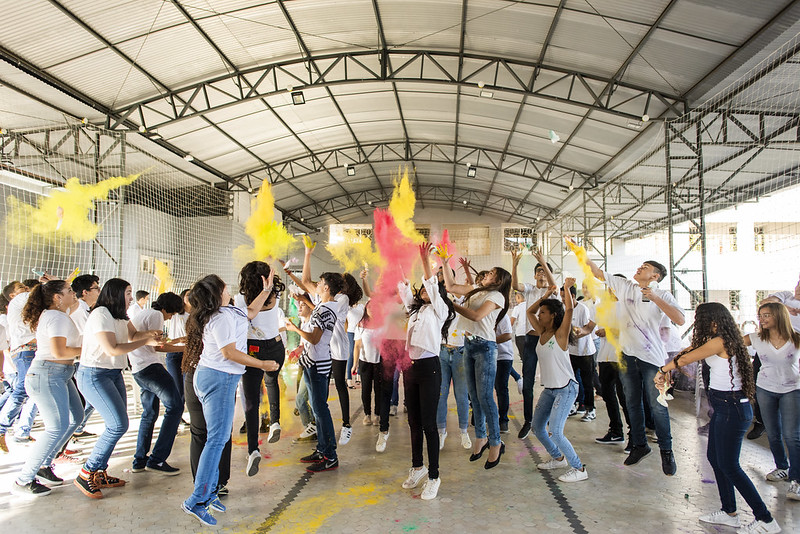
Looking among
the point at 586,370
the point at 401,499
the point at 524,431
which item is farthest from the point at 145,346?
the point at 586,370

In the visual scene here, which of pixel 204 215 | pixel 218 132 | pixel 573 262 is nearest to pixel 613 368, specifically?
pixel 218 132

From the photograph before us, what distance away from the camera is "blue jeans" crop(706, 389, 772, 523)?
119 inches

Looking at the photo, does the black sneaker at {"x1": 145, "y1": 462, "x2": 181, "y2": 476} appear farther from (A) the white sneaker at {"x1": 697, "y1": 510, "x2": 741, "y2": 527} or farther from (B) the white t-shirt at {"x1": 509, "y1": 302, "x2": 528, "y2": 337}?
(B) the white t-shirt at {"x1": 509, "y1": 302, "x2": 528, "y2": 337}

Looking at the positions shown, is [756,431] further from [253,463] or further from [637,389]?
[253,463]

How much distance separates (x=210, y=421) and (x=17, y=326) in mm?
2830

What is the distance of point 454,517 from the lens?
3275 millimetres

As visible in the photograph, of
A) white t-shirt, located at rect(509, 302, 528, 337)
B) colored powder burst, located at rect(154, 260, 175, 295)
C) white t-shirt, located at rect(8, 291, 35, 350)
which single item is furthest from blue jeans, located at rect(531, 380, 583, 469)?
colored powder burst, located at rect(154, 260, 175, 295)

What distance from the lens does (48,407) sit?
12.1 ft

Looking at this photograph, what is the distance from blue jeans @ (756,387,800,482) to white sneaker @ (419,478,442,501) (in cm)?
246

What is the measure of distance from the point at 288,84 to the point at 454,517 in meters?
10.3

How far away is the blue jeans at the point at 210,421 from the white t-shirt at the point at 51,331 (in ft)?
4.27

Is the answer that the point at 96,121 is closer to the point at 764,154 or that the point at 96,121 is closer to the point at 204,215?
the point at 204,215

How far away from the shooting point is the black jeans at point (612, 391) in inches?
200

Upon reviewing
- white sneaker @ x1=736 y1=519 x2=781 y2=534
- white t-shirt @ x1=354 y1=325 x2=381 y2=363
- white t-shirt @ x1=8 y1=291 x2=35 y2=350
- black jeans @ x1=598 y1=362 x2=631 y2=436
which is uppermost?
white t-shirt @ x1=8 y1=291 x2=35 y2=350
